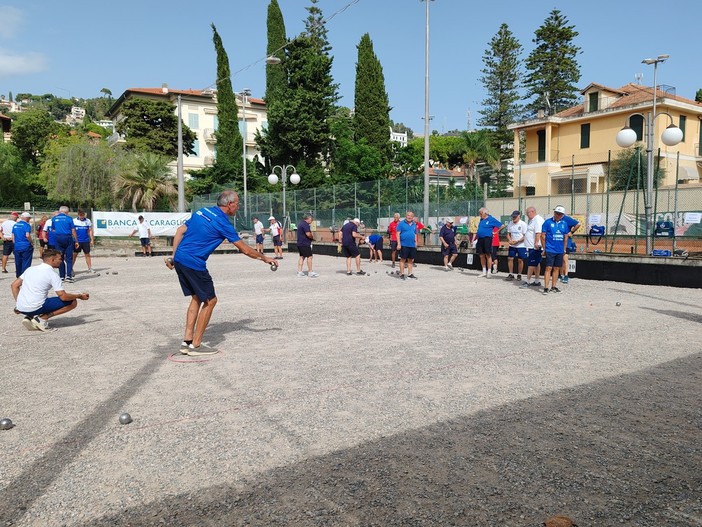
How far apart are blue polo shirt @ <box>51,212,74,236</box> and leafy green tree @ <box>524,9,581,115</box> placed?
49.5 metres

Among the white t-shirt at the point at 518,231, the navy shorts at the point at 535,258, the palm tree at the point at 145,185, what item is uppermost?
the palm tree at the point at 145,185

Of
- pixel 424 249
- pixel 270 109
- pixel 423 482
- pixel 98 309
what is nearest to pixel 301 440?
pixel 423 482

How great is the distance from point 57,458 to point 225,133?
180 ft

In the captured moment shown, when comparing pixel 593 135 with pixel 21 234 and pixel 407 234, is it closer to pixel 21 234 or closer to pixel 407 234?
pixel 407 234

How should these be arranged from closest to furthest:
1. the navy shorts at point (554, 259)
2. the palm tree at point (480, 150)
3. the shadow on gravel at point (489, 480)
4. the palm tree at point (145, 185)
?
the shadow on gravel at point (489, 480) → the navy shorts at point (554, 259) → the palm tree at point (145, 185) → the palm tree at point (480, 150)

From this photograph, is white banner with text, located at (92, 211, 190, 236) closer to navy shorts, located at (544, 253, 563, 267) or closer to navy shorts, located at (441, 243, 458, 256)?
navy shorts, located at (441, 243, 458, 256)

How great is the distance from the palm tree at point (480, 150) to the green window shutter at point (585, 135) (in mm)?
12644

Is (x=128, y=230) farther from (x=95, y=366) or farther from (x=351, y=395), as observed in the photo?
(x=351, y=395)

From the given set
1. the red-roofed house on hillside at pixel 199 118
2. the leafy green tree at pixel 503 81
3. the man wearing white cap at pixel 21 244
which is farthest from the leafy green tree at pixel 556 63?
the man wearing white cap at pixel 21 244

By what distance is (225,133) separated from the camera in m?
56.0

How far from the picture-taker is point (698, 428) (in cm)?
436

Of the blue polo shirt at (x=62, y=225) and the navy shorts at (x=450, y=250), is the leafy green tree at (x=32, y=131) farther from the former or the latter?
the navy shorts at (x=450, y=250)

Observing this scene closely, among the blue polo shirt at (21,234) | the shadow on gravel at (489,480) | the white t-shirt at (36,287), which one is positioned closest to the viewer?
the shadow on gravel at (489,480)

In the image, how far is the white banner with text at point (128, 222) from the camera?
28188 mm
